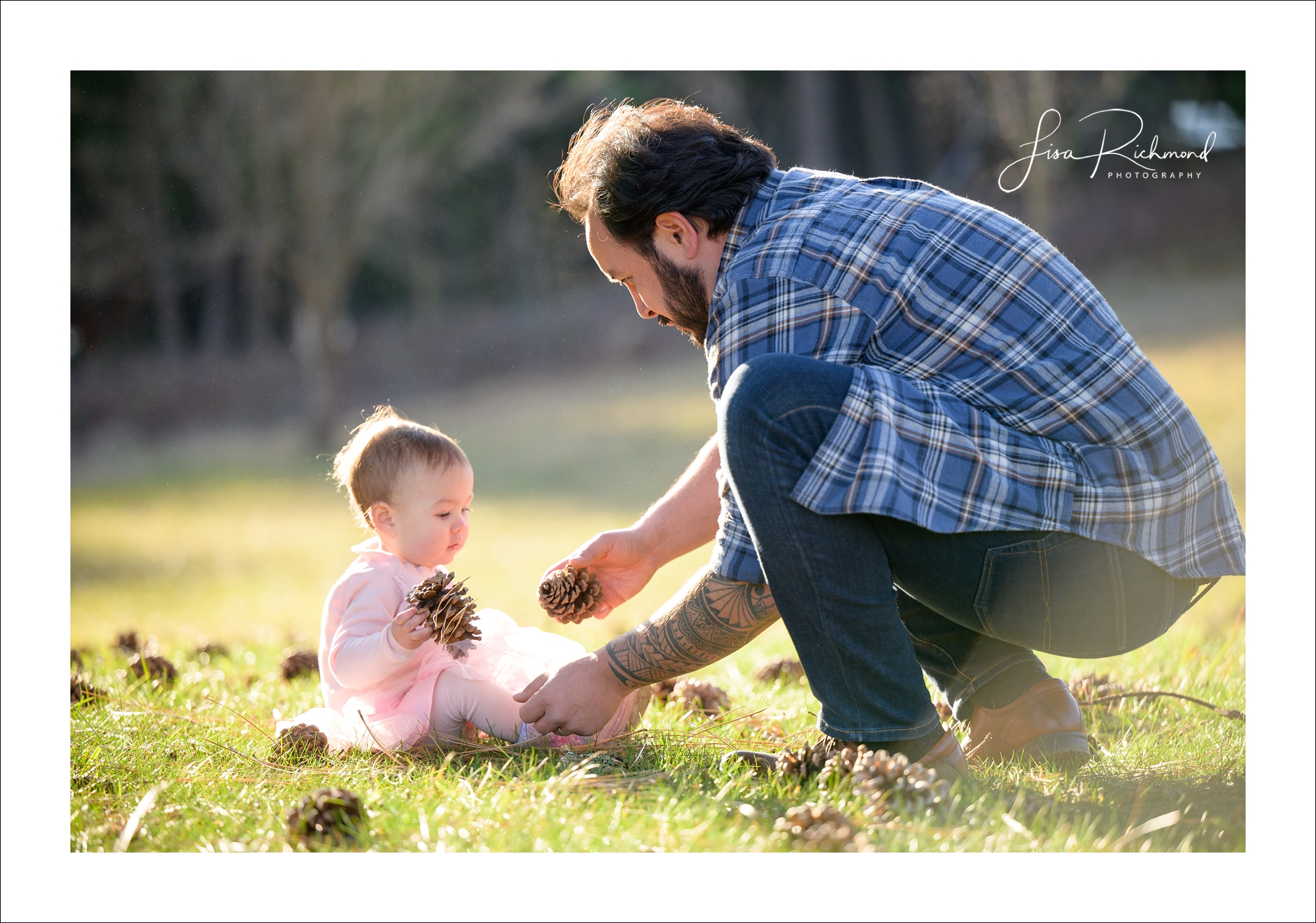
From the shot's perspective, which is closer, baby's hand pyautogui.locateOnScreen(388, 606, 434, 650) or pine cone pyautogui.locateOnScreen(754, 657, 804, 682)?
baby's hand pyautogui.locateOnScreen(388, 606, 434, 650)

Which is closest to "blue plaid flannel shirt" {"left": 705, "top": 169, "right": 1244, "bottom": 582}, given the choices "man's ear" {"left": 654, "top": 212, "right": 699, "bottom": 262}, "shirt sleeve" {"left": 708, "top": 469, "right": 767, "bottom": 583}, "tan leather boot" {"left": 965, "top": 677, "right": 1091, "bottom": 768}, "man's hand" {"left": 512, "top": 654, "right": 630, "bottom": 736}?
"shirt sleeve" {"left": 708, "top": 469, "right": 767, "bottom": 583}

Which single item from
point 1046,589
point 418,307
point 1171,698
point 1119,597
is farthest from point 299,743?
point 418,307

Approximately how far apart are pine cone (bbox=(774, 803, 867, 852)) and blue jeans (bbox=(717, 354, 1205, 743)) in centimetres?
21

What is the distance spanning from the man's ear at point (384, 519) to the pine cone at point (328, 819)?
678mm

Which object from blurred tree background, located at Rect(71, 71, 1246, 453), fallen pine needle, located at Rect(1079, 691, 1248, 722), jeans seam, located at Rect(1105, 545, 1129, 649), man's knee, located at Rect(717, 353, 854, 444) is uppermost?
blurred tree background, located at Rect(71, 71, 1246, 453)

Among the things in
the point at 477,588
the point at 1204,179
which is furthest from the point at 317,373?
the point at 1204,179

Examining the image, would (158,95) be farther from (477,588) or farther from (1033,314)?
(1033,314)

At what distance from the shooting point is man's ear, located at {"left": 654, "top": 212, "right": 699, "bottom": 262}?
6.28 ft

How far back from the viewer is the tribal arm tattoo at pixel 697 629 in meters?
1.75

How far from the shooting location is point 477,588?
5352 millimetres

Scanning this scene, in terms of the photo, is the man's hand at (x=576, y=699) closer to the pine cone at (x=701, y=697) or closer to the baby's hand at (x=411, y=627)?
the baby's hand at (x=411, y=627)

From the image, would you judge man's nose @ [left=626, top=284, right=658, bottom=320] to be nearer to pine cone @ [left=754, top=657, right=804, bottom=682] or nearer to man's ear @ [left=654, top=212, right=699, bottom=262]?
man's ear @ [left=654, top=212, right=699, bottom=262]

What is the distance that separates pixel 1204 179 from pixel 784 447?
2.79 m
